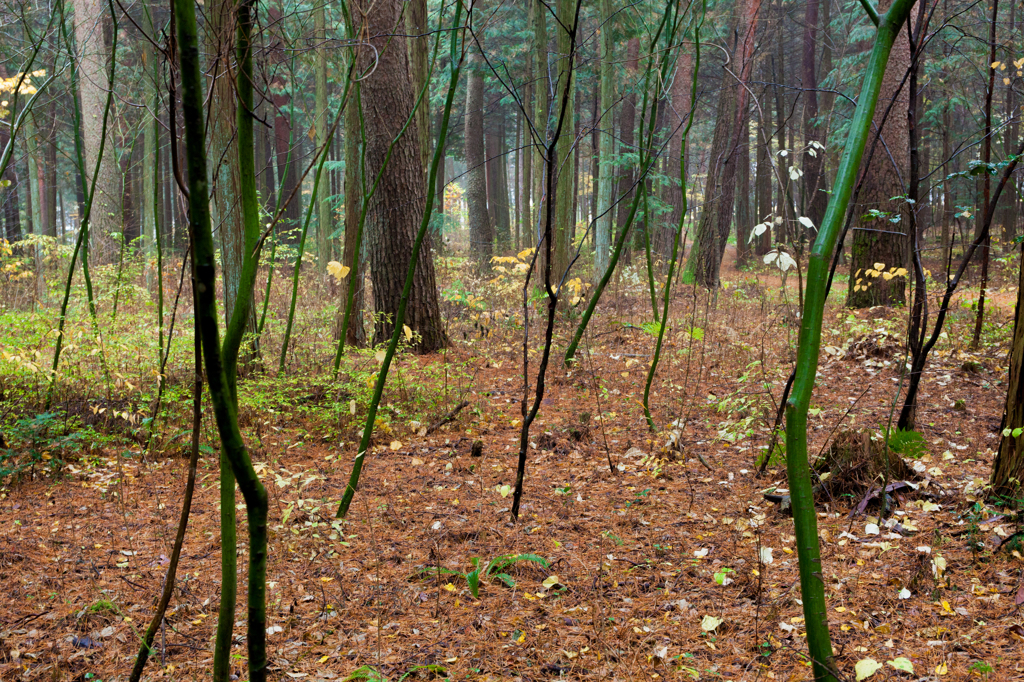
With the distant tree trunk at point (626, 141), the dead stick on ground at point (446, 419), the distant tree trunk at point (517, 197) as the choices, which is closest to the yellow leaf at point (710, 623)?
the dead stick on ground at point (446, 419)

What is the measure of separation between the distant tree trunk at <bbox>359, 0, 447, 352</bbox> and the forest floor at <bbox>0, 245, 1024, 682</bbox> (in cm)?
135

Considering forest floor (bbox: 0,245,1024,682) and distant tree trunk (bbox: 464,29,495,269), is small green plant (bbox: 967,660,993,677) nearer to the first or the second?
forest floor (bbox: 0,245,1024,682)

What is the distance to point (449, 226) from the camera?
1312 inches

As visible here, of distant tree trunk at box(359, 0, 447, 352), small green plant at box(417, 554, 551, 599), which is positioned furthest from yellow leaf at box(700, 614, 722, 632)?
distant tree trunk at box(359, 0, 447, 352)

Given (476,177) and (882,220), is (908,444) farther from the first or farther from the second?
(476,177)

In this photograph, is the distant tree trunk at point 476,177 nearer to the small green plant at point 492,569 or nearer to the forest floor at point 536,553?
the forest floor at point 536,553

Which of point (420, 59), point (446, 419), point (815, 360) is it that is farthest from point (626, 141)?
point (815, 360)

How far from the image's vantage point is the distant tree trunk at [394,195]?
6613 mm

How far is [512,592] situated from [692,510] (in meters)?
1.37

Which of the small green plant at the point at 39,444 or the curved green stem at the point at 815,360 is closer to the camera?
the curved green stem at the point at 815,360

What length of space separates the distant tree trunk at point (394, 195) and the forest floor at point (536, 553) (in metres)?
1.35

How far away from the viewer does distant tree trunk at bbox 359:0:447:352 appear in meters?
6.61

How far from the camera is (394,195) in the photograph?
678 cm

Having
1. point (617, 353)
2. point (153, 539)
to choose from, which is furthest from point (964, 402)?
point (153, 539)
